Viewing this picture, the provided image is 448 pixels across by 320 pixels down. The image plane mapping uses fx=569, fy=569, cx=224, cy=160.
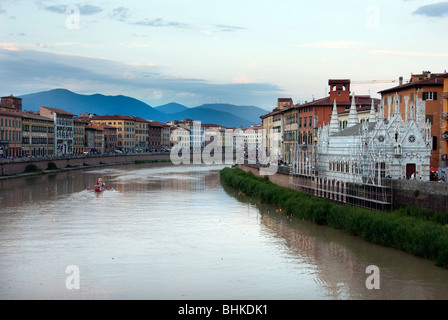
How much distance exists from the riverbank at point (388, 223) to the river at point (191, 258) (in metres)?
0.42

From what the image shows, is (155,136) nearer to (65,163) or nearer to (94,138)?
(94,138)

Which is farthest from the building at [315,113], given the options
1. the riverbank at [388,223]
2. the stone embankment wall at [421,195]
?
the stone embankment wall at [421,195]

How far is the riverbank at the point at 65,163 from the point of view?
2325 inches

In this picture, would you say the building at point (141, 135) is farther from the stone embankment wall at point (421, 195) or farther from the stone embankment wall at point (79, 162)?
the stone embankment wall at point (421, 195)

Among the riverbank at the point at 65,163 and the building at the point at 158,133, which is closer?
the riverbank at the point at 65,163

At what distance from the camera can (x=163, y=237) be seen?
25938 millimetres

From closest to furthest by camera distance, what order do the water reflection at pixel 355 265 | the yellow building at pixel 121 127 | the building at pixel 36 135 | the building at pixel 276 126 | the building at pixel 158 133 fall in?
the water reflection at pixel 355 265
the building at pixel 276 126
the building at pixel 36 135
the yellow building at pixel 121 127
the building at pixel 158 133

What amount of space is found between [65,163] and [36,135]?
338 inches

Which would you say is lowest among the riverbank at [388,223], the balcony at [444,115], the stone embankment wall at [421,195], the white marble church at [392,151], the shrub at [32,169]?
the riverbank at [388,223]

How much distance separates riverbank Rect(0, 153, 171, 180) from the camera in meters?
59.1

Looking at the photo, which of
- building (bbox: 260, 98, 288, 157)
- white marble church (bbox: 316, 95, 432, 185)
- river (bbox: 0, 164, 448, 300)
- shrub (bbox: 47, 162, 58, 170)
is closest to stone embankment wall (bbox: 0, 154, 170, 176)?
shrub (bbox: 47, 162, 58, 170)

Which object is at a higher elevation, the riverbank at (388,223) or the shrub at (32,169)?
the shrub at (32,169)

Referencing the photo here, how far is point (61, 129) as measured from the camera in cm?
9319

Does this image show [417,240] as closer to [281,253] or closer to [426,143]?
[281,253]
